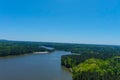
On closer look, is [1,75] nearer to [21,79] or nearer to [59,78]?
[21,79]

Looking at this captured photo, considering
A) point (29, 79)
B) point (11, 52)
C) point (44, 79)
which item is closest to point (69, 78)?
point (44, 79)

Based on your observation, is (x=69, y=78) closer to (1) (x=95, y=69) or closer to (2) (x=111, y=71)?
(1) (x=95, y=69)

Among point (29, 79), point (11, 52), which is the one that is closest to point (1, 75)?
point (29, 79)

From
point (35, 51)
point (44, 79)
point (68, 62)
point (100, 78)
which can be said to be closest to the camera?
point (100, 78)

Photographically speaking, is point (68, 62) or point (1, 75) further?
point (68, 62)

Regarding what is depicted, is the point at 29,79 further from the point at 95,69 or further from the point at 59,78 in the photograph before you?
the point at 95,69

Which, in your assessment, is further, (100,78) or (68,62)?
(68,62)

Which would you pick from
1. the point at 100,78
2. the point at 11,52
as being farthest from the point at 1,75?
the point at 11,52

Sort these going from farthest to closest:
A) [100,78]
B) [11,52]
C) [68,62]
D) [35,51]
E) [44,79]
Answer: [35,51] < [11,52] < [68,62] < [44,79] < [100,78]
